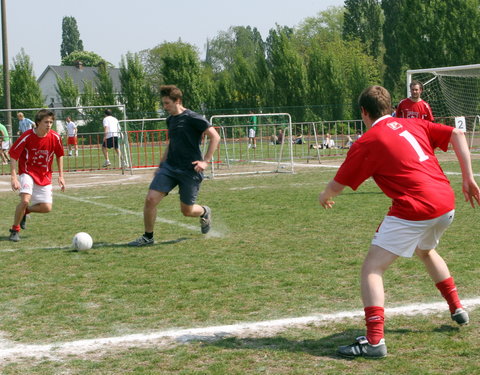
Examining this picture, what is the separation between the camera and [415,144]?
4527 millimetres

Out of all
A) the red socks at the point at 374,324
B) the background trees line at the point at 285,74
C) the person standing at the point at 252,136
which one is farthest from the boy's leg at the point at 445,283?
the background trees line at the point at 285,74

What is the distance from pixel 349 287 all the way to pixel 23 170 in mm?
5271

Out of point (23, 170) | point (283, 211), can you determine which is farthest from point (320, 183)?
point (23, 170)

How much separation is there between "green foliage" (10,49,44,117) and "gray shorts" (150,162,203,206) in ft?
137

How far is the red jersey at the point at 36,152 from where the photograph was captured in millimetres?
9375

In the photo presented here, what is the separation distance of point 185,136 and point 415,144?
4.44 metres

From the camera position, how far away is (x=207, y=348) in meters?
4.52

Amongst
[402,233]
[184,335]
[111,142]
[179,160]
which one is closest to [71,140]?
[111,142]

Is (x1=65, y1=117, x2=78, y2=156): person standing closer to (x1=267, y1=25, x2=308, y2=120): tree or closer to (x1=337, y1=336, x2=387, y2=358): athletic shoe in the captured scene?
(x1=337, y1=336, x2=387, y2=358): athletic shoe

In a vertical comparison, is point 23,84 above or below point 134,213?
above

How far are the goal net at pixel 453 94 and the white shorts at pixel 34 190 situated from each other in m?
16.6

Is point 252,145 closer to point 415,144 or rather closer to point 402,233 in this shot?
point 415,144

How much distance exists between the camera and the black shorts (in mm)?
22547

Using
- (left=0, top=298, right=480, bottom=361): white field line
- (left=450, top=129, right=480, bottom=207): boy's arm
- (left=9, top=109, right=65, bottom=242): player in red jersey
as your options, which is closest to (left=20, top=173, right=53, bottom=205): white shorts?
(left=9, top=109, right=65, bottom=242): player in red jersey
